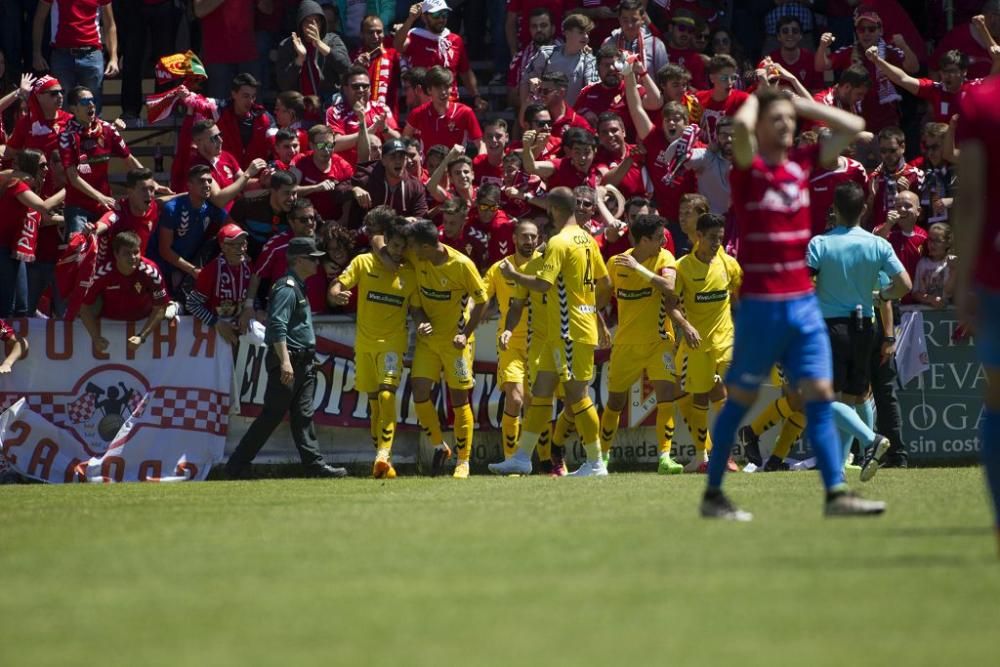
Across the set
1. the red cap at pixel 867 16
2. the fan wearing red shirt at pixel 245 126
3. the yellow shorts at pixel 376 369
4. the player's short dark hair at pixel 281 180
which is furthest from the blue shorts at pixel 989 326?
the red cap at pixel 867 16

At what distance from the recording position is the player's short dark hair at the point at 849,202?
545 inches

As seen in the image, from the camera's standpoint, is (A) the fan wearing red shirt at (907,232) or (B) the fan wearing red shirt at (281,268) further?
(A) the fan wearing red shirt at (907,232)

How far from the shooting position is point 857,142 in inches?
730

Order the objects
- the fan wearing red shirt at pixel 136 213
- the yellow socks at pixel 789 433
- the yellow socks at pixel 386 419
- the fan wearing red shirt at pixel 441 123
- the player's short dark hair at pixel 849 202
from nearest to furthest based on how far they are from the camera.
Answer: the player's short dark hair at pixel 849 202 → the yellow socks at pixel 789 433 → the yellow socks at pixel 386 419 → the fan wearing red shirt at pixel 136 213 → the fan wearing red shirt at pixel 441 123

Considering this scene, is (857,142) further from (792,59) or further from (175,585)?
(175,585)

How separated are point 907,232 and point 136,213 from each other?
8.05 m

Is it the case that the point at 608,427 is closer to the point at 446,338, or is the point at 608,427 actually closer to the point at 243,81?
the point at 446,338

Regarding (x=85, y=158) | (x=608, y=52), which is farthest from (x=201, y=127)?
(x=608, y=52)

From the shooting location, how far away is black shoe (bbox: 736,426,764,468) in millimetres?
16453

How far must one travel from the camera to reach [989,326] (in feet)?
24.1

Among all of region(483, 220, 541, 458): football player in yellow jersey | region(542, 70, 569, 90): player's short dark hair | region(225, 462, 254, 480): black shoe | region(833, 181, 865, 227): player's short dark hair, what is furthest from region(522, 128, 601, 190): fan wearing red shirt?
region(225, 462, 254, 480): black shoe

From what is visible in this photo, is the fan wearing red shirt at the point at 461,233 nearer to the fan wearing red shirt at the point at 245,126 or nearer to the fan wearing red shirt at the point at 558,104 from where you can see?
the fan wearing red shirt at the point at 558,104

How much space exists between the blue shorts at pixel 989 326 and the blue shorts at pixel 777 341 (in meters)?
2.10

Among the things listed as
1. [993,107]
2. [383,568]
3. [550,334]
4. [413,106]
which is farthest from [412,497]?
[413,106]
